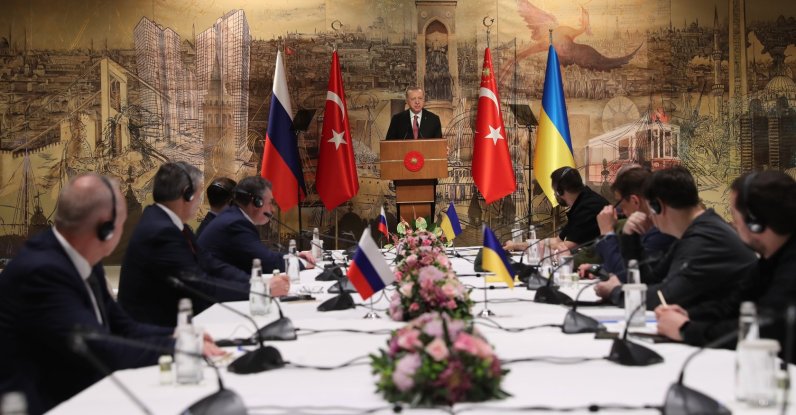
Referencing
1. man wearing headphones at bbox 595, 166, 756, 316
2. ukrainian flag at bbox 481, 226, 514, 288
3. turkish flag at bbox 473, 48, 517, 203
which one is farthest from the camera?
turkish flag at bbox 473, 48, 517, 203

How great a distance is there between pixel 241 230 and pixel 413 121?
593 centimetres

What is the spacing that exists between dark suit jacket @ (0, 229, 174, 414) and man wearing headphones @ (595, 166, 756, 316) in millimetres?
2289

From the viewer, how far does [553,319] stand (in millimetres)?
3682

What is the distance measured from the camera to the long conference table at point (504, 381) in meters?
2.22

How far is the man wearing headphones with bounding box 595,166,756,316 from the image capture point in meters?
3.73

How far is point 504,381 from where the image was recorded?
2.44 m

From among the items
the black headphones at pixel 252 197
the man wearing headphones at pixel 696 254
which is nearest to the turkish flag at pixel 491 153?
the black headphones at pixel 252 197

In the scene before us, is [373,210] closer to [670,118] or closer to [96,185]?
[670,118]

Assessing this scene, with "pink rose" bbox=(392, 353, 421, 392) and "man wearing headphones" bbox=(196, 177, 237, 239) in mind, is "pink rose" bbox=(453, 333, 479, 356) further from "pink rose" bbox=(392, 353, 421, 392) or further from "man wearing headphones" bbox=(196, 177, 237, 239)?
"man wearing headphones" bbox=(196, 177, 237, 239)

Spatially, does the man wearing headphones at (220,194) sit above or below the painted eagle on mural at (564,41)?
below

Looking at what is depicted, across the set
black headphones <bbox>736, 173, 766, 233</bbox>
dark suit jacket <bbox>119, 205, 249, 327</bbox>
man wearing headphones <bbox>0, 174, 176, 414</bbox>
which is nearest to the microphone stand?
black headphones <bbox>736, 173, 766, 233</bbox>

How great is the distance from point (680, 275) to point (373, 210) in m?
8.24

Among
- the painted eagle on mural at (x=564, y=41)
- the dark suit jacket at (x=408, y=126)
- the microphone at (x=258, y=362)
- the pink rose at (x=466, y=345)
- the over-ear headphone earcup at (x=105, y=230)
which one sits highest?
the painted eagle on mural at (x=564, y=41)

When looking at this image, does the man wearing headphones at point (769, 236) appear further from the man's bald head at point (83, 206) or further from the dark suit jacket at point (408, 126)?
the dark suit jacket at point (408, 126)
